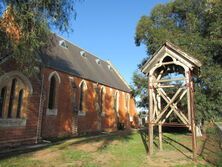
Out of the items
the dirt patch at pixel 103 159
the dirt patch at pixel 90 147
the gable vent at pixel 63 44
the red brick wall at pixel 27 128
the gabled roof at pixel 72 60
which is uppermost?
the gable vent at pixel 63 44

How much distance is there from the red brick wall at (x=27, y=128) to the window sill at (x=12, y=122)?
0.21 meters

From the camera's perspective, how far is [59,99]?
22250 mm

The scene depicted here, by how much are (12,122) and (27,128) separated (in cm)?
136

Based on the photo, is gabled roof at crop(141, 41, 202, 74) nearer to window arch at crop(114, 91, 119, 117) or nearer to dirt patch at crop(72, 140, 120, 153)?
dirt patch at crop(72, 140, 120, 153)

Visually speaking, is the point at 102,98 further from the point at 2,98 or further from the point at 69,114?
the point at 2,98

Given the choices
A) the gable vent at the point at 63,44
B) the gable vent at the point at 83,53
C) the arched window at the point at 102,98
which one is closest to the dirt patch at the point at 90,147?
the arched window at the point at 102,98

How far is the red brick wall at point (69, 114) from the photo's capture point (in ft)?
67.6

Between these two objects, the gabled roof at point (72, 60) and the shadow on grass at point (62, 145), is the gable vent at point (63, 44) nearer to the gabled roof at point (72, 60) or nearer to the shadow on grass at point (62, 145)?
the gabled roof at point (72, 60)

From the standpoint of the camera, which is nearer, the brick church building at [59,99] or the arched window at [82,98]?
the brick church building at [59,99]

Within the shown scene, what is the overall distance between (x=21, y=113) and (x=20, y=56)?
7.18 m

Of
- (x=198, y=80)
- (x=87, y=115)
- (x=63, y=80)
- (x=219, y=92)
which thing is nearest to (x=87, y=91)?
(x=87, y=115)

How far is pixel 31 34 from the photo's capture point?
11344mm

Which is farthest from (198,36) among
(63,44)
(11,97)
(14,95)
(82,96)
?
(11,97)

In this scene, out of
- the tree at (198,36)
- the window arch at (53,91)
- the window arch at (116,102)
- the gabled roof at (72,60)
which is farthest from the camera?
the window arch at (116,102)
